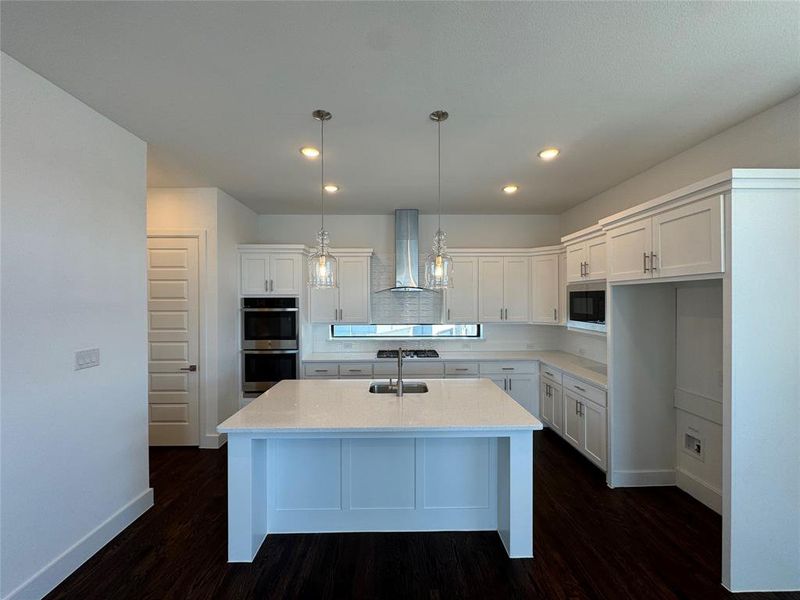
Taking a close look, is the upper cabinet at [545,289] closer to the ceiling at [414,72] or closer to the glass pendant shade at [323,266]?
the ceiling at [414,72]

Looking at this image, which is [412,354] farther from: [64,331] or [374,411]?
[64,331]

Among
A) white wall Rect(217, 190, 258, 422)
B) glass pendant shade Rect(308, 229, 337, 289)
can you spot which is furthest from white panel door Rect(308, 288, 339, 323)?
glass pendant shade Rect(308, 229, 337, 289)

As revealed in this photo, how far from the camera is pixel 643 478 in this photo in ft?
10.1

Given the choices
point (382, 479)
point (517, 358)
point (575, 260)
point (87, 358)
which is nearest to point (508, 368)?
point (517, 358)

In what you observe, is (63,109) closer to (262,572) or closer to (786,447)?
(262,572)

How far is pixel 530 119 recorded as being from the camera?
2383mm

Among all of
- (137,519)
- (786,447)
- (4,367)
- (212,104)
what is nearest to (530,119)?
(212,104)

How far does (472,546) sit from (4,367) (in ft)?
9.02

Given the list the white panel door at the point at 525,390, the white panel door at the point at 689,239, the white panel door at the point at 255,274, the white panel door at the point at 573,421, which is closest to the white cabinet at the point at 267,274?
the white panel door at the point at 255,274

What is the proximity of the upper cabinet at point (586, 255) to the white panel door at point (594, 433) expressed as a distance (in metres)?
1.21

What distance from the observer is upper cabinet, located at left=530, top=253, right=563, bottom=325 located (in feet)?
14.9

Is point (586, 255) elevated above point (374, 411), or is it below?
above

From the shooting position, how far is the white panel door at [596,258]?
3348 millimetres

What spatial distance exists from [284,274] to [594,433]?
366 cm
